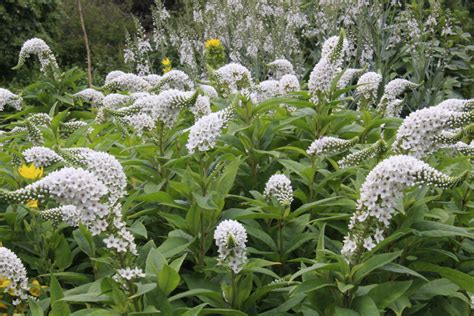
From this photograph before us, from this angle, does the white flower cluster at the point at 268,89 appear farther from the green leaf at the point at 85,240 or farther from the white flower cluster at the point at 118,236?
the white flower cluster at the point at 118,236

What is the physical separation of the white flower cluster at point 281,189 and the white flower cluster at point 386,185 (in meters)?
0.39

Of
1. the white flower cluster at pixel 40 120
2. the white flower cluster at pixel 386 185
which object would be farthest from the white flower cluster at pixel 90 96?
the white flower cluster at pixel 386 185

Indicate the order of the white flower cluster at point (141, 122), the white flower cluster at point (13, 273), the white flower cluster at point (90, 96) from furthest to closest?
the white flower cluster at point (90, 96), the white flower cluster at point (141, 122), the white flower cluster at point (13, 273)

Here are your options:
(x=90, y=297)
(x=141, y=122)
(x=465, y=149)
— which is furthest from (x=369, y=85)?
(x=90, y=297)

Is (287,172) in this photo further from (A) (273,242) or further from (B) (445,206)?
(B) (445,206)

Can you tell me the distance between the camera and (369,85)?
407cm

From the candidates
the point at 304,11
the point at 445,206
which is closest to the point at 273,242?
the point at 445,206

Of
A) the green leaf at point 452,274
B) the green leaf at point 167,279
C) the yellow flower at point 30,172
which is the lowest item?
the green leaf at point 452,274

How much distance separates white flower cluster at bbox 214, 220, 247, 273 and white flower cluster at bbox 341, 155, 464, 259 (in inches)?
16.0

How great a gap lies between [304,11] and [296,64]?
255cm

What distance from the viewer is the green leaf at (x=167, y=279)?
2.29 m

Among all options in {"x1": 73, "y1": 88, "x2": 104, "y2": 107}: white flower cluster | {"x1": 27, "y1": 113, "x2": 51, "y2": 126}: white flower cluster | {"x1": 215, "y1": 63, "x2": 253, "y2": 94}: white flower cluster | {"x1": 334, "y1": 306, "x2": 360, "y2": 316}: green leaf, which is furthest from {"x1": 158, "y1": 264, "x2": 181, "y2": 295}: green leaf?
{"x1": 73, "y1": 88, "x2": 104, "y2": 107}: white flower cluster

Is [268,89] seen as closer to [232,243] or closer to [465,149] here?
[465,149]

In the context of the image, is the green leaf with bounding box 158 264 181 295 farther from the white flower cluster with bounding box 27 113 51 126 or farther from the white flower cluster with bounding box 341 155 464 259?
the white flower cluster with bounding box 27 113 51 126
